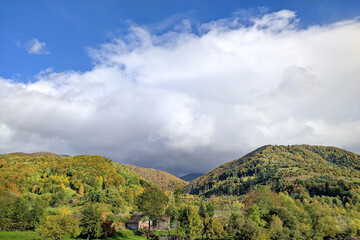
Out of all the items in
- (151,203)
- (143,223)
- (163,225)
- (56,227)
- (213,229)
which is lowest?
(163,225)

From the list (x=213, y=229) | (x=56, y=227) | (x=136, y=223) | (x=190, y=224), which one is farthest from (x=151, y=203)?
(x=56, y=227)

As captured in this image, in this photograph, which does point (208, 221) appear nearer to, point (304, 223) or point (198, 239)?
point (198, 239)

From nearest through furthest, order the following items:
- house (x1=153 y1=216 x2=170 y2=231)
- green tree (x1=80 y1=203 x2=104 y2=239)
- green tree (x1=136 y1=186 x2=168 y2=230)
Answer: green tree (x1=80 y1=203 x2=104 y2=239) → green tree (x1=136 y1=186 x2=168 y2=230) → house (x1=153 y1=216 x2=170 y2=231)

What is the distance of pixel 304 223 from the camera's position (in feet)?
322

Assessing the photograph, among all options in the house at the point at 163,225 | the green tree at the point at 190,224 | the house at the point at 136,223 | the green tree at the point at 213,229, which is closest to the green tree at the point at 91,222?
the green tree at the point at 190,224

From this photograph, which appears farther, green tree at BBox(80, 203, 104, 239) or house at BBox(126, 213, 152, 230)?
house at BBox(126, 213, 152, 230)

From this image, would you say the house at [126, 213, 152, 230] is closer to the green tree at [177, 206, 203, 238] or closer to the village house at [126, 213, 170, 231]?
the village house at [126, 213, 170, 231]

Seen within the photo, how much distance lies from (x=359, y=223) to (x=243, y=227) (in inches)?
2977

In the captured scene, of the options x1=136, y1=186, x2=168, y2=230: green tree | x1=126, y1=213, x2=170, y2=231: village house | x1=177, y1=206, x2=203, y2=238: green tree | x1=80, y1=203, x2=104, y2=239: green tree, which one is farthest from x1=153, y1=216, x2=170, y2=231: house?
x1=80, y1=203, x2=104, y2=239: green tree

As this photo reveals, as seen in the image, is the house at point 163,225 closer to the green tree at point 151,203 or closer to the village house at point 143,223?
the village house at point 143,223

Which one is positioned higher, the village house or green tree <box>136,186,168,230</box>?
green tree <box>136,186,168,230</box>

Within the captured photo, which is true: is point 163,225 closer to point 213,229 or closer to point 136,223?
point 136,223

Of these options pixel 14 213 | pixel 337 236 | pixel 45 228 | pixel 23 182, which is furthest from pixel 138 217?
pixel 23 182

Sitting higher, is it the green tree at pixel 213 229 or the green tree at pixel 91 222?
the green tree at pixel 91 222
